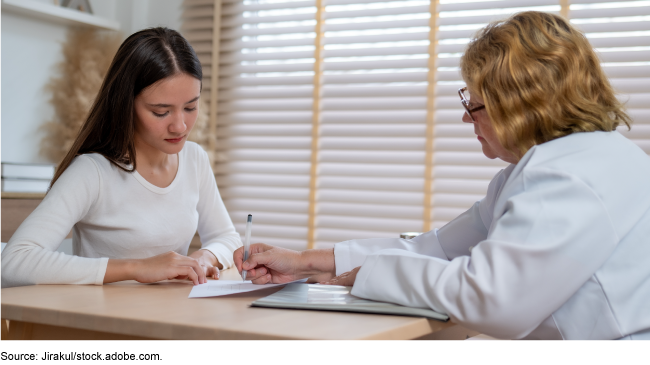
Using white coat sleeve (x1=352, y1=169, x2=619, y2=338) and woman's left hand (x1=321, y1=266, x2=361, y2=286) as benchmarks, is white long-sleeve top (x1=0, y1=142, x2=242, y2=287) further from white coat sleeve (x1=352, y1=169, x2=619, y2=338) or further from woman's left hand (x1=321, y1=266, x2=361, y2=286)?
white coat sleeve (x1=352, y1=169, x2=619, y2=338)

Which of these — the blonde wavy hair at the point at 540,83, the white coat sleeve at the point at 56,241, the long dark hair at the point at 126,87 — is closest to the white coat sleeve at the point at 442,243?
the blonde wavy hair at the point at 540,83

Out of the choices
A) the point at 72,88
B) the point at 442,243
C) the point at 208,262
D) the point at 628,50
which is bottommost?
the point at 208,262

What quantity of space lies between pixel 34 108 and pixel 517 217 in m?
2.67

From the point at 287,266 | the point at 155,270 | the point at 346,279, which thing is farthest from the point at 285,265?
the point at 155,270

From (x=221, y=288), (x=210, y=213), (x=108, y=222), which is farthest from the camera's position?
(x=210, y=213)

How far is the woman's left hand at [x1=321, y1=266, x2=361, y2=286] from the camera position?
1.27 meters

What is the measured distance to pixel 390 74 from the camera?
2.83 m

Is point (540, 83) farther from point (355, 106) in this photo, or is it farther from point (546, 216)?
point (355, 106)

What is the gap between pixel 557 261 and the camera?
0.91 m

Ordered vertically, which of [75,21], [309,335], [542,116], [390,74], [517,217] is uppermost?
[75,21]

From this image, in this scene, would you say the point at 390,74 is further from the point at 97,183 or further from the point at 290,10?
the point at 97,183

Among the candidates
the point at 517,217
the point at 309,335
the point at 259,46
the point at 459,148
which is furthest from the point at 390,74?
the point at 309,335

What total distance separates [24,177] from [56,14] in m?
0.83

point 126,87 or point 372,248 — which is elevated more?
point 126,87
